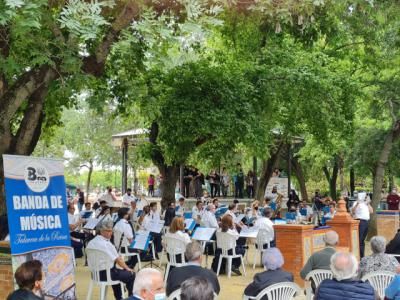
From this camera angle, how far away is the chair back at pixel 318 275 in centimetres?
763

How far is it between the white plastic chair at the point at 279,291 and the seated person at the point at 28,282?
2333mm

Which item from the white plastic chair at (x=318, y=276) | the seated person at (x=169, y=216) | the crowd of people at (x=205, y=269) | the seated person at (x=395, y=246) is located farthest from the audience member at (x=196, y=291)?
the seated person at (x=169, y=216)

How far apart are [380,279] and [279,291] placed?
1571 millimetres

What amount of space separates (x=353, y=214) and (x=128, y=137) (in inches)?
431

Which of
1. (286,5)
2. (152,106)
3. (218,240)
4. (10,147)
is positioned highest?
(286,5)

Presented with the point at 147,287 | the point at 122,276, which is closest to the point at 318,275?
the point at 122,276

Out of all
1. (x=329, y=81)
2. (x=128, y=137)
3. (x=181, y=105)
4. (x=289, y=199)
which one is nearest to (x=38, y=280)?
(x=181, y=105)

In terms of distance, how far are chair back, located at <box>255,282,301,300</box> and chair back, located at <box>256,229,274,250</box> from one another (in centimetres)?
707

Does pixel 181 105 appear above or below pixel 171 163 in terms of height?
above

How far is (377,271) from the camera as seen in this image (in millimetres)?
7262

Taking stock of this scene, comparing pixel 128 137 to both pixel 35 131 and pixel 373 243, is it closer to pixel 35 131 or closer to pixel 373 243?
pixel 35 131

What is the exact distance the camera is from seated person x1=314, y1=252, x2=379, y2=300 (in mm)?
5469

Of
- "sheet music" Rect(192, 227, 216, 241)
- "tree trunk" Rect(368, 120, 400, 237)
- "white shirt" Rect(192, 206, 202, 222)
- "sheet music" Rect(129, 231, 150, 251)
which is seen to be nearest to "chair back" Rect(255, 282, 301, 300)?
"sheet music" Rect(129, 231, 150, 251)

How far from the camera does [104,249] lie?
8680 mm
